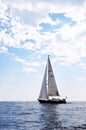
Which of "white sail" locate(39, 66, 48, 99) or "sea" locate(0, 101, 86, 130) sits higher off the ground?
"white sail" locate(39, 66, 48, 99)

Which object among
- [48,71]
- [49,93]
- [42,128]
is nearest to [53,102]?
[49,93]

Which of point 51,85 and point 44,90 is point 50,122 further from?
point 51,85

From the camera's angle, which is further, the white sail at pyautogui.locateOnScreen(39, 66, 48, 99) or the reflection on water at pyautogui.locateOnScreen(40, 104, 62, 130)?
the white sail at pyautogui.locateOnScreen(39, 66, 48, 99)

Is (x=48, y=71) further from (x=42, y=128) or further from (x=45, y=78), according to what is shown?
(x=42, y=128)

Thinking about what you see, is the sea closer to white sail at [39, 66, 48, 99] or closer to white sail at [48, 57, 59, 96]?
white sail at [39, 66, 48, 99]

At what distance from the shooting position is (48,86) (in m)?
125

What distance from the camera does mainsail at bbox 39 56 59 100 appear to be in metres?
124

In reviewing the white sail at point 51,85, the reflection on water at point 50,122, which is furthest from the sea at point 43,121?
the white sail at point 51,85

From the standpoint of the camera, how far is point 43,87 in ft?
408

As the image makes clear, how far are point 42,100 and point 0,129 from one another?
82.0 m

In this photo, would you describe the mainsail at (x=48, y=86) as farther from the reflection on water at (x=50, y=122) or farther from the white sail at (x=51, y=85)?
the reflection on water at (x=50, y=122)

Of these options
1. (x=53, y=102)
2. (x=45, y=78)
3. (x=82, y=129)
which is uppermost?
(x=45, y=78)

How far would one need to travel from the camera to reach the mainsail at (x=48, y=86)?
12416 cm

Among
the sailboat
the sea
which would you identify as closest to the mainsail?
the sailboat
